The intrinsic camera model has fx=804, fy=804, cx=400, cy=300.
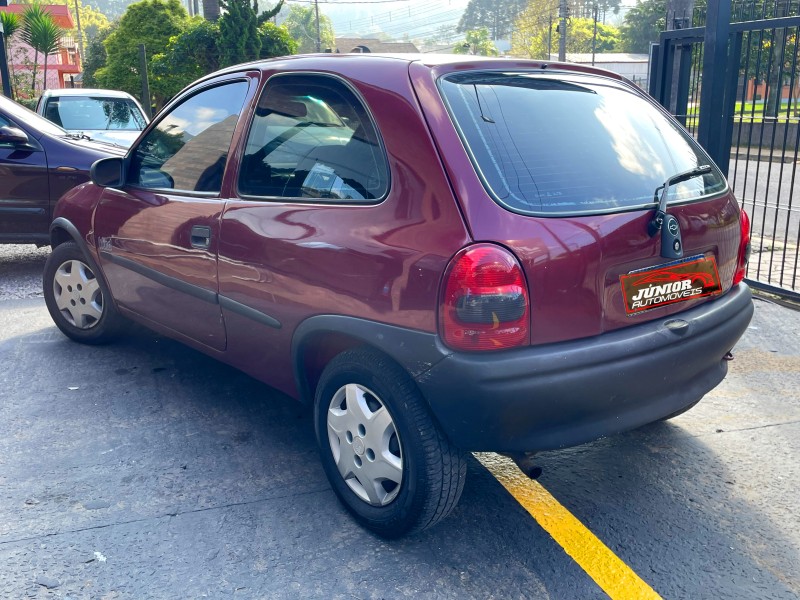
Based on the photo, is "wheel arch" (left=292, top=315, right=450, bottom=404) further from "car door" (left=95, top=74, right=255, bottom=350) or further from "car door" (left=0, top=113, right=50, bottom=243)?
"car door" (left=0, top=113, right=50, bottom=243)

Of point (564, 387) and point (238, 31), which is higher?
point (238, 31)

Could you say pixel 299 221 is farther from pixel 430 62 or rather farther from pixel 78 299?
pixel 78 299

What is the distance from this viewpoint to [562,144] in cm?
286

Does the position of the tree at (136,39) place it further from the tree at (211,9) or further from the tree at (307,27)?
the tree at (307,27)

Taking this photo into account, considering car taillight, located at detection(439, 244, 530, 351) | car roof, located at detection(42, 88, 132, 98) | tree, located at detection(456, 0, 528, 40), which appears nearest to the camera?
car taillight, located at detection(439, 244, 530, 351)

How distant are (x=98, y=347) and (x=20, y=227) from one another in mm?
2438

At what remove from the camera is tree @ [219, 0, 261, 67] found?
742 inches

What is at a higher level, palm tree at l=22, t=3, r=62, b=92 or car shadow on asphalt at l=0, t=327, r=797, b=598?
palm tree at l=22, t=3, r=62, b=92

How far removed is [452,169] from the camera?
2.63 m

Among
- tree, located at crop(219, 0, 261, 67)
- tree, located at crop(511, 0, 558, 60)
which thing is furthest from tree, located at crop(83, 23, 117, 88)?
tree, located at crop(511, 0, 558, 60)

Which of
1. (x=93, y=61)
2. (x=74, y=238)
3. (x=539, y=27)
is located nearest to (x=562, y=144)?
(x=74, y=238)

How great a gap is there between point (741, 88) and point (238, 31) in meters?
15.0

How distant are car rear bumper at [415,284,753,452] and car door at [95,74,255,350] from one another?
1.46 m

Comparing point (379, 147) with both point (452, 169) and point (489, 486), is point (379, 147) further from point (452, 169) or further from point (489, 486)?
point (489, 486)
